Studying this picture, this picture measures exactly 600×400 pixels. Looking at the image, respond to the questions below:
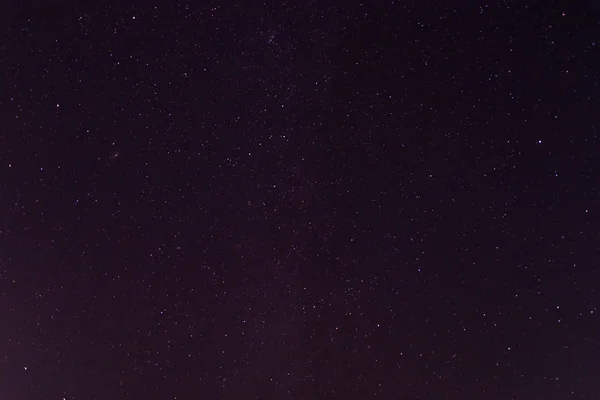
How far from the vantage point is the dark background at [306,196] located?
0.55 m

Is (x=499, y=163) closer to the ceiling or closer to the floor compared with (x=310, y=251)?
closer to the ceiling

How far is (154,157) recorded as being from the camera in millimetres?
577

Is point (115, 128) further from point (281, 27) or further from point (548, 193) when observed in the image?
point (548, 193)

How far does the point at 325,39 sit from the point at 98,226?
0.28m

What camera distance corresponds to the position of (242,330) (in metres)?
0.60

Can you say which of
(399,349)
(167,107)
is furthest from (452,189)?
(167,107)

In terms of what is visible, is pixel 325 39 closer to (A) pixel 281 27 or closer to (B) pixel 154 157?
(A) pixel 281 27

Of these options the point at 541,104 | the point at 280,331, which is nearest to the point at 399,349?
the point at 280,331

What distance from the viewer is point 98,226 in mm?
594

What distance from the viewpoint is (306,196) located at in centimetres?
58

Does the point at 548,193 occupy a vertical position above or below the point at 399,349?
above

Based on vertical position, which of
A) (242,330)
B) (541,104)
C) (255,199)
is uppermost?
(541,104)

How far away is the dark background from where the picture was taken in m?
0.55

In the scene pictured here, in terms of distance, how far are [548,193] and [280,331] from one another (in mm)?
282
